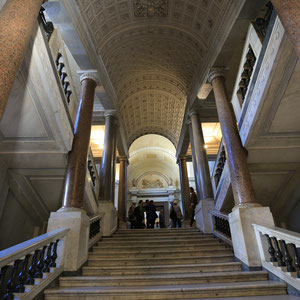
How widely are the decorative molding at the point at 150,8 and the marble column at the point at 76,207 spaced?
11.7 feet

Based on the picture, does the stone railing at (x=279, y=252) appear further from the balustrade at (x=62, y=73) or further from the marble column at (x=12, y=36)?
the balustrade at (x=62, y=73)

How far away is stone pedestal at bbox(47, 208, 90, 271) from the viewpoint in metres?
3.51

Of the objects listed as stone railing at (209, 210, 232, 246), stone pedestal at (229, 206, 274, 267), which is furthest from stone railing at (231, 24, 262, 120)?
stone railing at (209, 210, 232, 246)

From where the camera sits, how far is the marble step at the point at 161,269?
11.5ft

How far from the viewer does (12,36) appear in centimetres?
210

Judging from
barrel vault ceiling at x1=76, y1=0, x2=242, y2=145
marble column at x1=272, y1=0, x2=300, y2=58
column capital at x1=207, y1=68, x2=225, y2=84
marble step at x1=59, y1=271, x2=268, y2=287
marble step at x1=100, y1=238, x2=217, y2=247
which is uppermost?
barrel vault ceiling at x1=76, y1=0, x2=242, y2=145

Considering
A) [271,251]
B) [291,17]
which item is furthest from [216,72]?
[271,251]

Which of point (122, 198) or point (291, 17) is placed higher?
point (122, 198)

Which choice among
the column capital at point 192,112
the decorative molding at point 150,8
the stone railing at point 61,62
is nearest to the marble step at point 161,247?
the stone railing at point 61,62

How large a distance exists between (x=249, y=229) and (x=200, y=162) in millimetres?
3529

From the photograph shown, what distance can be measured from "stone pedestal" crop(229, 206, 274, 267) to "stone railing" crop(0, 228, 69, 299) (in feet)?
9.88

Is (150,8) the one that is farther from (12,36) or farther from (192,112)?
(12,36)

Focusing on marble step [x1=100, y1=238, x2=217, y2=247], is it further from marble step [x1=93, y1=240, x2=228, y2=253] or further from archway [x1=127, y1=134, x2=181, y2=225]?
archway [x1=127, y1=134, x2=181, y2=225]

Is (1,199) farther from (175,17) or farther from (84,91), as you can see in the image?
(175,17)
